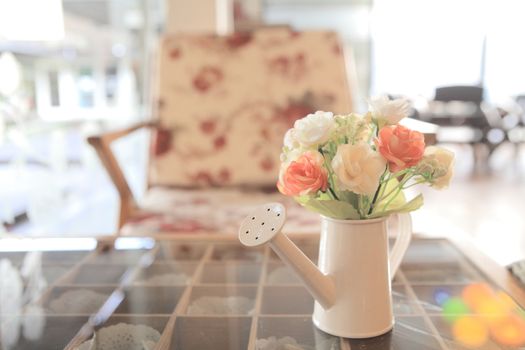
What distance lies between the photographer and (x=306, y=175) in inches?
19.9

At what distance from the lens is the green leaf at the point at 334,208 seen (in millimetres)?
538

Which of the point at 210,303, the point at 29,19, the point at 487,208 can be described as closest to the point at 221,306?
the point at 210,303

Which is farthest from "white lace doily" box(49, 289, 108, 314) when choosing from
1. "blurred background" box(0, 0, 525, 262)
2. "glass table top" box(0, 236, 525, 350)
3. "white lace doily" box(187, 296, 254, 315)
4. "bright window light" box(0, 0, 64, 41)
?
"bright window light" box(0, 0, 64, 41)

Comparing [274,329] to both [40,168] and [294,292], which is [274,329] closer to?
[294,292]

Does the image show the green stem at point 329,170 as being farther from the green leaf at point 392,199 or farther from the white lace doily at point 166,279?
the white lace doily at point 166,279

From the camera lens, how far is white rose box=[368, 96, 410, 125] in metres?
0.52

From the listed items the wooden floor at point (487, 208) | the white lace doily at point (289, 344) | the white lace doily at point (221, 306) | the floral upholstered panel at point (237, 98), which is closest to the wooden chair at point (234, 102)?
the floral upholstered panel at point (237, 98)

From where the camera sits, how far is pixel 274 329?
0.61 meters

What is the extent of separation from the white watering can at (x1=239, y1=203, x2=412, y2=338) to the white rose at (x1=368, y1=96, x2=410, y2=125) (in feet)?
0.38

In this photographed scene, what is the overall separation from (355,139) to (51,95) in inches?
90.2

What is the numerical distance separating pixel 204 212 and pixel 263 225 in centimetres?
81

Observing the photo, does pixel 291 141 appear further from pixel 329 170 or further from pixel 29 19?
pixel 29 19

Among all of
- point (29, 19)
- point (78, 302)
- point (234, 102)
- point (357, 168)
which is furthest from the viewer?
point (29, 19)

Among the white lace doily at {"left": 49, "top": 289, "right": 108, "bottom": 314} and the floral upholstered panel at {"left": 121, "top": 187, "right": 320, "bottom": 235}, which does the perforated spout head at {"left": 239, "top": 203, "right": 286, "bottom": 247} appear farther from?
the floral upholstered panel at {"left": 121, "top": 187, "right": 320, "bottom": 235}
